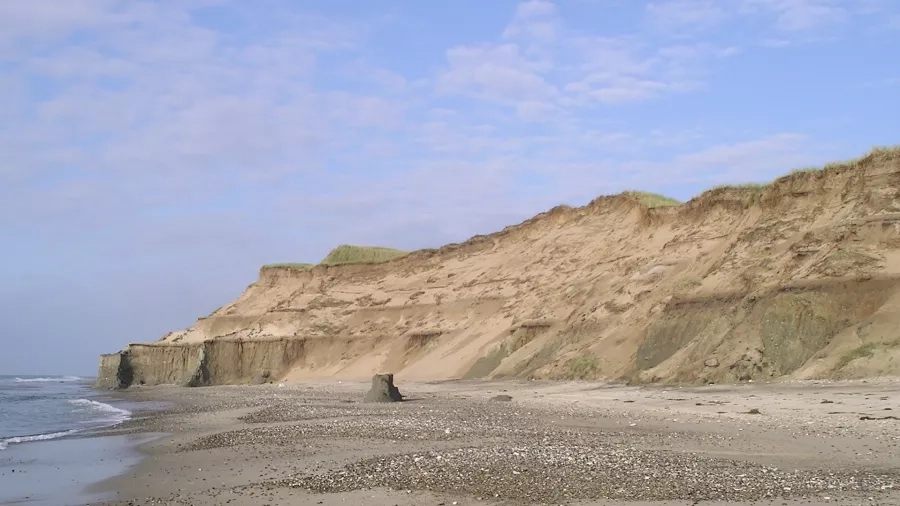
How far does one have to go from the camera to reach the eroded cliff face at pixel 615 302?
2519 cm

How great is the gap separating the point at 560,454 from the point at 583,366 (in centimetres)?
2142

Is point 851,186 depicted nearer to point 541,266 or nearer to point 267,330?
point 541,266

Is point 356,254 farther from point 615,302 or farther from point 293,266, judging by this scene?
point 615,302

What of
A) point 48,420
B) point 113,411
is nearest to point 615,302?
point 113,411

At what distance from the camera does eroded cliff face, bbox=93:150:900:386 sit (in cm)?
Answer: 2519

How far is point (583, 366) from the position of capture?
32875mm

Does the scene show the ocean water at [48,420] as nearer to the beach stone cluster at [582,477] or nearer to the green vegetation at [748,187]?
the beach stone cluster at [582,477]

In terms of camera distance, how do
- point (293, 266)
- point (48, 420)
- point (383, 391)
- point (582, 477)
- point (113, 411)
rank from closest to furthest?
point (582, 477) → point (383, 391) → point (48, 420) → point (113, 411) → point (293, 266)

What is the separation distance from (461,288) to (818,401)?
1582 inches

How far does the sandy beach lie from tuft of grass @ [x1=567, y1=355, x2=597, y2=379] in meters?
9.50

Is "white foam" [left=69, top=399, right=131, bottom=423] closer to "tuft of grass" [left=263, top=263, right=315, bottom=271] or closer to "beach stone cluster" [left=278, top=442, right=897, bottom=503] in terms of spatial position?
"beach stone cluster" [left=278, top=442, right=897, bottom=503]

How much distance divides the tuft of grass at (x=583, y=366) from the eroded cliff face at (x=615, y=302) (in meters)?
0.13

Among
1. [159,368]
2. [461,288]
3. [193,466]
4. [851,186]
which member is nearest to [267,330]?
[159,368]

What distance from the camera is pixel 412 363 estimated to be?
161 ft
